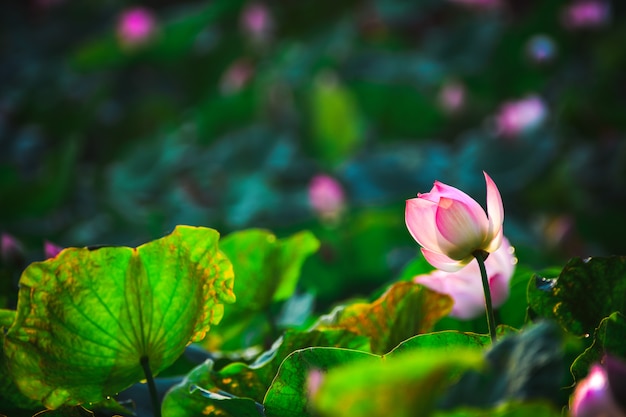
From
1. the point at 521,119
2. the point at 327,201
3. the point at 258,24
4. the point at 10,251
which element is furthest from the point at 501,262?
the point at 258,24

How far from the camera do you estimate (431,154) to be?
2.17 metres

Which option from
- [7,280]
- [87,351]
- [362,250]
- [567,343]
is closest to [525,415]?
[567,343]

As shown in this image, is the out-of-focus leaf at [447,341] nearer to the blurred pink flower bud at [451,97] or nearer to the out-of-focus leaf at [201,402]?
the out-of-focus leaf at [201,402]

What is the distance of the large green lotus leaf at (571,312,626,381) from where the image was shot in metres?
0.43

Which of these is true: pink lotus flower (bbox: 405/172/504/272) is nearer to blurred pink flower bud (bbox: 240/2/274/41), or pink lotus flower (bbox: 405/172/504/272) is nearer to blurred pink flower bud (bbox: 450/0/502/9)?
blurred pink flower bud (bbox: 240/2/274/41)

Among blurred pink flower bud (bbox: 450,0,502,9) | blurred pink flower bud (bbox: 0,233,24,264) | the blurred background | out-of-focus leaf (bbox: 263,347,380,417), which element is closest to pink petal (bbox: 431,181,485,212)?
out-of-focus leaf (bbox: 263,347,380,417)

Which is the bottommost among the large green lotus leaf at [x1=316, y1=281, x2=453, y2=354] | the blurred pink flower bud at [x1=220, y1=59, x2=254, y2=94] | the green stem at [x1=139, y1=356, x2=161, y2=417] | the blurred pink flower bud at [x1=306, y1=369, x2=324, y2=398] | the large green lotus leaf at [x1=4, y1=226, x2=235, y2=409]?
the blurred pink flower bud at [x1=306, y1=369, x2=324, y2=398]

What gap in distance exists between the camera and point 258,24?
9.03 ft

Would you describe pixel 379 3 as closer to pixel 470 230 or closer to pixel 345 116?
pixel 345 116

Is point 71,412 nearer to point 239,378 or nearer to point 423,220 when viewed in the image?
point 239,378

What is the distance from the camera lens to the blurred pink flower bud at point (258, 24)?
2748 mm

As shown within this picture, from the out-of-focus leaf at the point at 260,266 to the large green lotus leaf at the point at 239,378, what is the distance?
162 millimetres

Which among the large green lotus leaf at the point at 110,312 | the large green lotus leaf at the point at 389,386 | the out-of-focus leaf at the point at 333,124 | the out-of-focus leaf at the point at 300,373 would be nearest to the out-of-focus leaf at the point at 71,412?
the large green lotus leaf at the point at 110,312

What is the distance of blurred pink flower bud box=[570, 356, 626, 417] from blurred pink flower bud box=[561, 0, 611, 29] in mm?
2249
